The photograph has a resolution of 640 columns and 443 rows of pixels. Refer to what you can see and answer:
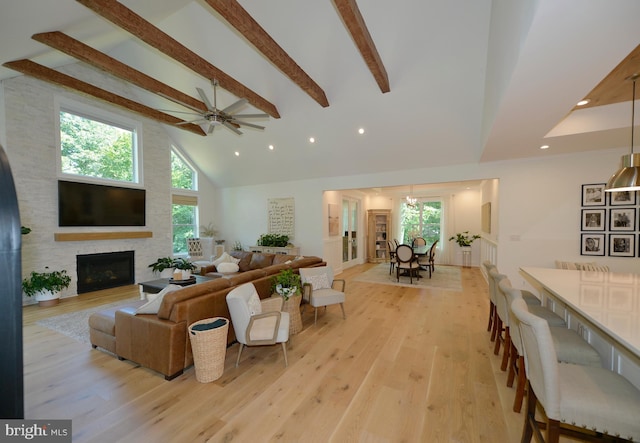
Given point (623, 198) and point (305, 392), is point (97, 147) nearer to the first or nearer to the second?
point (305, 392)

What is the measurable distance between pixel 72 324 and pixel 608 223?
Result: 8610 mm

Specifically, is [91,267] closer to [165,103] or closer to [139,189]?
[139,189]

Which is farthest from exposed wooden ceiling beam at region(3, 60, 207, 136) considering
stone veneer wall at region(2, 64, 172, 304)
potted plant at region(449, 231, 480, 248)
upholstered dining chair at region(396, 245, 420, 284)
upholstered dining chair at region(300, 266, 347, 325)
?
potted plant at region(449, 231, 480, 248)

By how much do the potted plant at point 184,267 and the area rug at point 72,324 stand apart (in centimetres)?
136

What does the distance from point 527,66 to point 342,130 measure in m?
3.63

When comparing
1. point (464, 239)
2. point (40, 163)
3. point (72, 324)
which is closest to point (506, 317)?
point (72, 324)

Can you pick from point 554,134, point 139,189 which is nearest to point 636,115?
point 554,134

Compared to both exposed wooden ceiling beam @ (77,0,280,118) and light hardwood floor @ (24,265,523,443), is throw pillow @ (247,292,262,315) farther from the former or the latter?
exposed wooden ceiling beam @ (77,0,280,118)

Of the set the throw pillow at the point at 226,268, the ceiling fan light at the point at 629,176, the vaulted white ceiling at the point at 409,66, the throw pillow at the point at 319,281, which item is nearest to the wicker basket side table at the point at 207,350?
the throw pillow at the point at 319,281

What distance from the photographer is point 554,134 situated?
3.61 m

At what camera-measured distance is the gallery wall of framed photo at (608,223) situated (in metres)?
4.06

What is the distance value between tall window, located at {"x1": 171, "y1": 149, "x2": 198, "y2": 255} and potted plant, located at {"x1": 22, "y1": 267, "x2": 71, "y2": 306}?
108 inches

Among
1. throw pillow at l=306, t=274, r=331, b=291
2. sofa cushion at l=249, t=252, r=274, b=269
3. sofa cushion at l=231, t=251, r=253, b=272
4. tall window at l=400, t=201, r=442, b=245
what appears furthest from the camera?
tall window at l=400, t=201, r=442, b=245

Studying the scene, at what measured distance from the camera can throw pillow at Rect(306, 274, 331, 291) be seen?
13.2 ft
